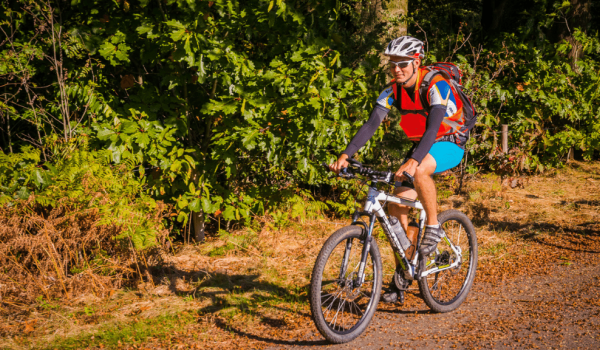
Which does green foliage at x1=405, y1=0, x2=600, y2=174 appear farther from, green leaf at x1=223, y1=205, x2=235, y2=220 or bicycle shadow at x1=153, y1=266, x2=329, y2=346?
bicycle shadow at x1=153, y1=266, x2=329, y2=346

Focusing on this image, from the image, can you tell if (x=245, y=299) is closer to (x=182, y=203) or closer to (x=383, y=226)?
(x=182, y=203)

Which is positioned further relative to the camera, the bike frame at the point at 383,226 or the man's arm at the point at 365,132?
the man's arm at the point at 365,132

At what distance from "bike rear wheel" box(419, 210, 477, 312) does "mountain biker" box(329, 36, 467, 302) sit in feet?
0.78

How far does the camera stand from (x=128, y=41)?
4.79 meters

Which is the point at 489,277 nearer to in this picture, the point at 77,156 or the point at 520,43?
the point at 77,156

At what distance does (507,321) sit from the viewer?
12.8ft

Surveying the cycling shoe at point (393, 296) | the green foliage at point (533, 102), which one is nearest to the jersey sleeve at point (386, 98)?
the cycling shoe at point (393, 296)

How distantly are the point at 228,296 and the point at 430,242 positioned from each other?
73.3 inches

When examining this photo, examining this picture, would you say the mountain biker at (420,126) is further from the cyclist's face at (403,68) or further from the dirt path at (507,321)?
the dirt path at (507,321)

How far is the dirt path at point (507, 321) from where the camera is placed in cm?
359

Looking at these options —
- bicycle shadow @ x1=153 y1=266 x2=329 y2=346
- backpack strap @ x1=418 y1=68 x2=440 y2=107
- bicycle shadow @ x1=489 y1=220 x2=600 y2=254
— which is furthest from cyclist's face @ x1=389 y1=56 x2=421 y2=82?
bicycle shadow @ x1=489 y1=220 x2=600 y2=254

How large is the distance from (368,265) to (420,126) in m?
1.23

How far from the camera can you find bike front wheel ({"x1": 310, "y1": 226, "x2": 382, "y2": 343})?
11.0 feet

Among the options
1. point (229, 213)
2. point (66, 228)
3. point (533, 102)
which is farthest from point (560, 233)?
point (66, 228)
